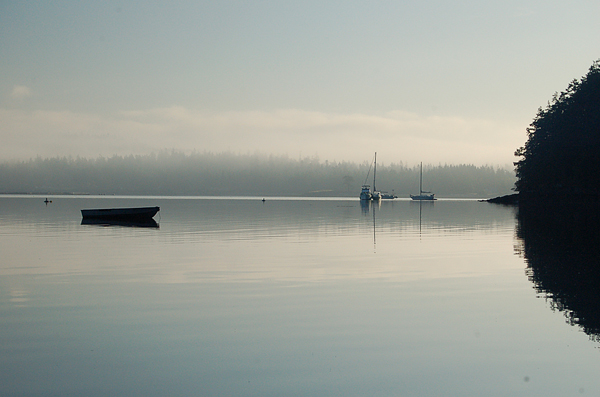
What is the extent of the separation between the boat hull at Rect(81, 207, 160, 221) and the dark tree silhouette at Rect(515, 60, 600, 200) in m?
82.3

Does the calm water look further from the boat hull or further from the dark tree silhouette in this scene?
the dark tree silhouette

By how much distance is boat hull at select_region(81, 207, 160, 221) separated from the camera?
240ft

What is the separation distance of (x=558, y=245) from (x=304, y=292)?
23986mm

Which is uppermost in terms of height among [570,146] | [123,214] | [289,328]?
[570,146]

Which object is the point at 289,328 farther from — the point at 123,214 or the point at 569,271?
the point at 123,214

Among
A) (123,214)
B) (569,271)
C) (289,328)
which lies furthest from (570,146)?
(289,328)

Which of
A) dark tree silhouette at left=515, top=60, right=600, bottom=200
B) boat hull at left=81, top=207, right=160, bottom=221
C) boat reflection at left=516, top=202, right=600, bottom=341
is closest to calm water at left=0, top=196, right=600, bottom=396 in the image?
boat reflection at left=516, top=202, right=600, bottom=341

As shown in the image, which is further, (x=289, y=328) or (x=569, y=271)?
(x=569, y=271)

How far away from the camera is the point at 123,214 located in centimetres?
7394

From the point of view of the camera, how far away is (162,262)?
3027cm

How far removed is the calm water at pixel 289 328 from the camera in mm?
11406

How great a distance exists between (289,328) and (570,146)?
373 feet

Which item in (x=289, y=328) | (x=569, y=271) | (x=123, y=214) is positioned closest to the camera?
(x=289, y=328)

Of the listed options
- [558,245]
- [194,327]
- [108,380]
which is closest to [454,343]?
[194,327]
